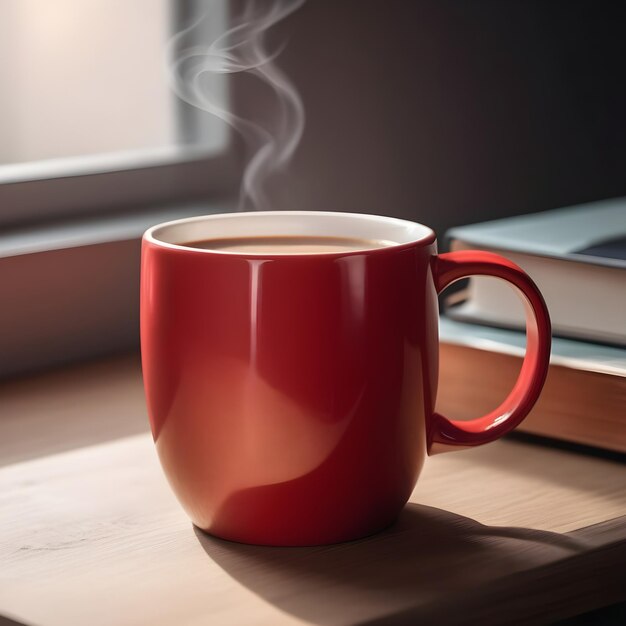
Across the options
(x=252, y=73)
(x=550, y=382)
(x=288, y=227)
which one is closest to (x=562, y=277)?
(x=550, y=382)

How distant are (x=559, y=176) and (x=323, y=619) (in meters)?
0.80

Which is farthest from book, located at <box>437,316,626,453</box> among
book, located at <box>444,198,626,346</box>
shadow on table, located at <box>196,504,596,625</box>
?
shadow on table, located at <box>196,504,596,625</box>

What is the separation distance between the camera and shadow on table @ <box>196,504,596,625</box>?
453mm

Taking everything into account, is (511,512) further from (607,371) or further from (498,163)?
(498,163)

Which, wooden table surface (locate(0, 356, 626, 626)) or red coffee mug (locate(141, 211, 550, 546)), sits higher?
red coffee mug (locate(141, 211, 550, 546))

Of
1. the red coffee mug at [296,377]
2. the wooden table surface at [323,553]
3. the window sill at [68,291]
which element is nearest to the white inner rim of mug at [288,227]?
the red coffee mug at [296,377]

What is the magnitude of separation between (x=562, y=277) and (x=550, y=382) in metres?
0.07

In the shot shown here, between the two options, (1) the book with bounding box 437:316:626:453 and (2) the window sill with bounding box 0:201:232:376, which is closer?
(1) the book with bounding box 437:316:626:453

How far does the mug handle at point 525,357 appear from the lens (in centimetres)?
52

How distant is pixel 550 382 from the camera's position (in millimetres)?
638

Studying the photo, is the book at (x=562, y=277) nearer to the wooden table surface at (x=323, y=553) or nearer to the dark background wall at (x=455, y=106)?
the wooden table surface at (x=323, y=553)

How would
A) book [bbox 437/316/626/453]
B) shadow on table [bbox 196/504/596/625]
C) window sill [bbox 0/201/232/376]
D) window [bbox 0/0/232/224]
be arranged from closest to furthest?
1. shadow on table [bbox 196/504/596/625]
2. book [bbox 437/316/626/453]
3. window sill [bbox 0/201/232/376]
4. window [bbox 0/0/232/224]

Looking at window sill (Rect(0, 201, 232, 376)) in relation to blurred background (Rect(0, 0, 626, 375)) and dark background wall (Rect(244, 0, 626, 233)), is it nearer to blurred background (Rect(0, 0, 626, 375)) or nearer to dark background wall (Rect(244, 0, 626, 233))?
blurred background (Rect(0, 0, 626, 375))

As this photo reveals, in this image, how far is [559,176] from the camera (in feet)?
3.76
